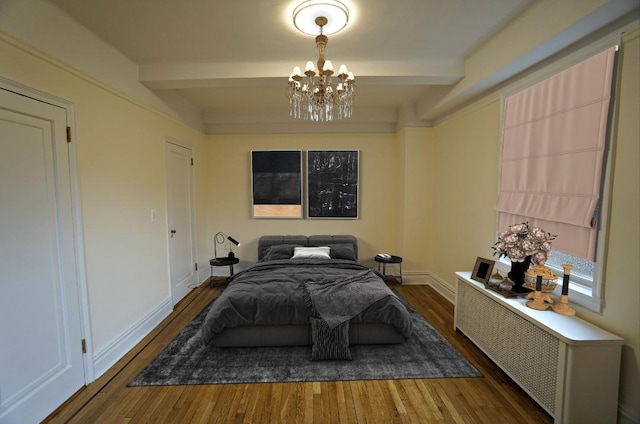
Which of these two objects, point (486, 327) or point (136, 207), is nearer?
point (486, 327)

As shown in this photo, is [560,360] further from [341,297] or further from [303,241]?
[303,241]

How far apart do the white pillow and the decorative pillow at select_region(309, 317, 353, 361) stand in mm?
1511

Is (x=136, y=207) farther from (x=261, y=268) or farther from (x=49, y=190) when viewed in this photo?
(x=261, y=268)

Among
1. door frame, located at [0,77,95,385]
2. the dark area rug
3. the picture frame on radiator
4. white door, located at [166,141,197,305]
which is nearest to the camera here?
door frame, located at [0,77,95,385]

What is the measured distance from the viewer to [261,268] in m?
3.38

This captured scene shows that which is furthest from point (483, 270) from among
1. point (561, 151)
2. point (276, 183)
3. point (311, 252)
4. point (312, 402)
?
point (276, 183)

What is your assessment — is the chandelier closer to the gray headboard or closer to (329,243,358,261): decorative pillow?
(329,243,358,261): decorative pillow

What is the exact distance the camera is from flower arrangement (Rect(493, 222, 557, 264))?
2.03 meters

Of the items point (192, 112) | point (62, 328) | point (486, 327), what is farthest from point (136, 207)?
point (486, 327)

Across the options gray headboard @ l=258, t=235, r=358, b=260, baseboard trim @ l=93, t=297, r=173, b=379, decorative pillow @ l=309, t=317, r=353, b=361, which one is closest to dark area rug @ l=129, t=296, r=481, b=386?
decorative pillow @ l=309, t=317, r=353, b=361

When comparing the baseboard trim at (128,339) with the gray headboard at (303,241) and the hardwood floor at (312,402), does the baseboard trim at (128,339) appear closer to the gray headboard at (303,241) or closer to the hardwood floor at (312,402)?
the hardwood floor at (312,402)

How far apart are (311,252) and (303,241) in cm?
42

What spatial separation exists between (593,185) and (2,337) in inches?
146

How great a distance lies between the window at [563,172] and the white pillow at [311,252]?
2284mm
